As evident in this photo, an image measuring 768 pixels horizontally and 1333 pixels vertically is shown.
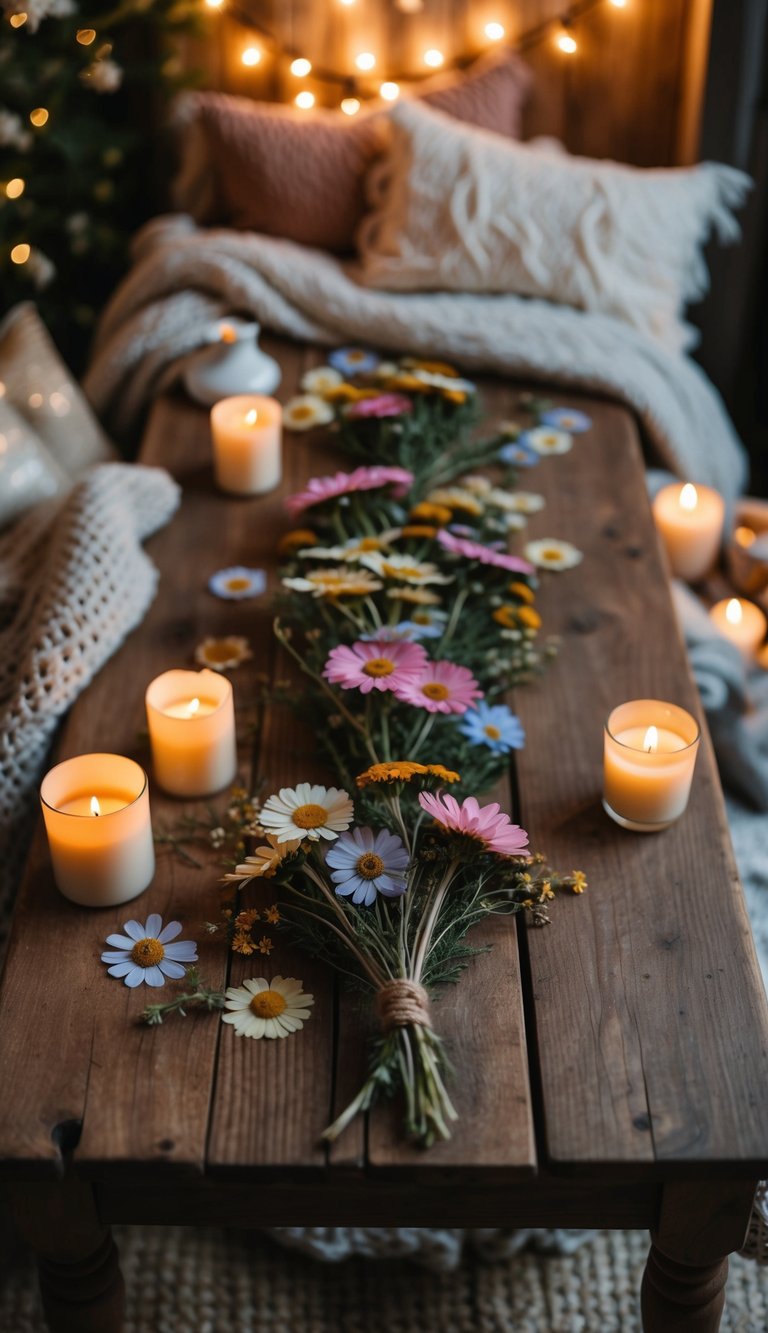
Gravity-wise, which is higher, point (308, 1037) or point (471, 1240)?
point (308, 1037)

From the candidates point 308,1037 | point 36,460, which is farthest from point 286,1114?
point 36,460

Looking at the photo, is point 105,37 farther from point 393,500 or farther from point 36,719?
point 36,719

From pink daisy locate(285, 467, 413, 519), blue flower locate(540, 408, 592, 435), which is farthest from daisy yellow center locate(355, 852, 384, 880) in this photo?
blue flower locate(540, 408, 592, 435)

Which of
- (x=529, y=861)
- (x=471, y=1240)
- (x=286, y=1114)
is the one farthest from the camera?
(x=471, y=1240)

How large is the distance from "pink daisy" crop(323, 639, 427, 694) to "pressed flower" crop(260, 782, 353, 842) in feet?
0.38

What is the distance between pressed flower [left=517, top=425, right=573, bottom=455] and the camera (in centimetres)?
195

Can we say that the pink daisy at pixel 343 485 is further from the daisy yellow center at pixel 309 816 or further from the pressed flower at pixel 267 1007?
the pressed flower at pixel 267 1007

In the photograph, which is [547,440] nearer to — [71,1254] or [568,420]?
[568,420]

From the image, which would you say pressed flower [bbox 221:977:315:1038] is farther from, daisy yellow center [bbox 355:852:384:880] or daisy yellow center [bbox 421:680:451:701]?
daisy yellow center [bbox 421:680:451:701]

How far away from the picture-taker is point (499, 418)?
6.64 feet

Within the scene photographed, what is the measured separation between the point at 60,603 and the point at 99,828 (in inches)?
15.7

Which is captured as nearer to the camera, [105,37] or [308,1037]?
[308,1037]

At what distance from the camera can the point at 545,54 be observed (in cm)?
249

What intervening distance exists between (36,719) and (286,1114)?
1.81 ft
